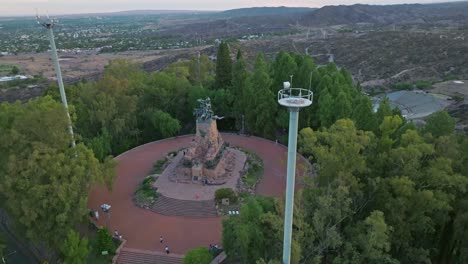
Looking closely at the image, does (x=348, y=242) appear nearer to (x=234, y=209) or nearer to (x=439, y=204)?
(x=439, y=204)

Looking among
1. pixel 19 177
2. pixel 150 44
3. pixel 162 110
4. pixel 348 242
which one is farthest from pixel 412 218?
pixel 150 44

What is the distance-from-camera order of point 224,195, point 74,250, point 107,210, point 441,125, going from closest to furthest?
point 74,250
point 441,125
point 107,210
point 224,195

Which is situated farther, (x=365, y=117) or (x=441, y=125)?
(x=365, y=117)

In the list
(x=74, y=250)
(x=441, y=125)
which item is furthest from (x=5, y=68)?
(x=441, y=125)

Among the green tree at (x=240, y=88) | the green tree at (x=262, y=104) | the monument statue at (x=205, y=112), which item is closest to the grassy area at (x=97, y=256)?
the monument statue at (x=205, y=112)

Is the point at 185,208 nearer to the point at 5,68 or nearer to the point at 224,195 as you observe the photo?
the point at 224,195

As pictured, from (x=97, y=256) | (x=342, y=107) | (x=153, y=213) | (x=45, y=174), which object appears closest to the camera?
(x=45, y=174)

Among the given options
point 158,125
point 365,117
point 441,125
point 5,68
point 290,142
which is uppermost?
point 290,142
